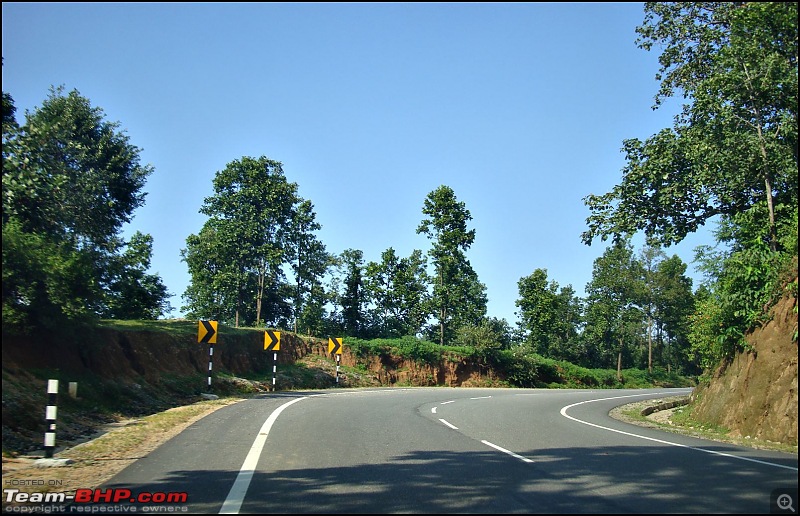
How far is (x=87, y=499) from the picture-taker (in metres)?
7.11

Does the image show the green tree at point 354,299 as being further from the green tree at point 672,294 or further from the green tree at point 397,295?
the green tree at point 672,294

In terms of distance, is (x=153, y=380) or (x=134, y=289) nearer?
(x=153, y=380)

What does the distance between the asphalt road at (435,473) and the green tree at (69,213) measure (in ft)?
16.7

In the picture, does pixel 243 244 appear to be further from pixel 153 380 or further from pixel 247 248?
pixel 153 380

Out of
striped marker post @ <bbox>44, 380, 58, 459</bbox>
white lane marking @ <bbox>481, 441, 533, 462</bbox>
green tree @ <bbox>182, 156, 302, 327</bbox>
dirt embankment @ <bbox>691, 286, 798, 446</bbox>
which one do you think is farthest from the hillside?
green tree @ <bbox>182, 156, 302, 327</bbox>

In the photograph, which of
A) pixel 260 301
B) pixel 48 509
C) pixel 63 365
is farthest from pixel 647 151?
pixel 260 301

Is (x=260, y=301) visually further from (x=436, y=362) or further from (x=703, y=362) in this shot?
(x=703, y=362)

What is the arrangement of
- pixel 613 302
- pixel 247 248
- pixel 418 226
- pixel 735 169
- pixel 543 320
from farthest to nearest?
1. pixel 613 302
2. pixel 543 320
3. pixel 418 226
4. pixel 247 248
5. pixel 735 169

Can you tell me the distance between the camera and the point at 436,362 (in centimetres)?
4791

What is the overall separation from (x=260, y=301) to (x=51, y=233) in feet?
97.0

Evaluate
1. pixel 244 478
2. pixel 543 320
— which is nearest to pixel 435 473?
pixel 244 478

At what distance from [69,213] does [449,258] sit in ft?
125

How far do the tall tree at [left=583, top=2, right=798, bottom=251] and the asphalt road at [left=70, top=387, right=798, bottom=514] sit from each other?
919cm

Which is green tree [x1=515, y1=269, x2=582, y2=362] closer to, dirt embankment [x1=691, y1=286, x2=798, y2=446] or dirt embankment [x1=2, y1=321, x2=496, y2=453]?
dirt embankment [x1=2, y1=321, x2=496, y2=453]
